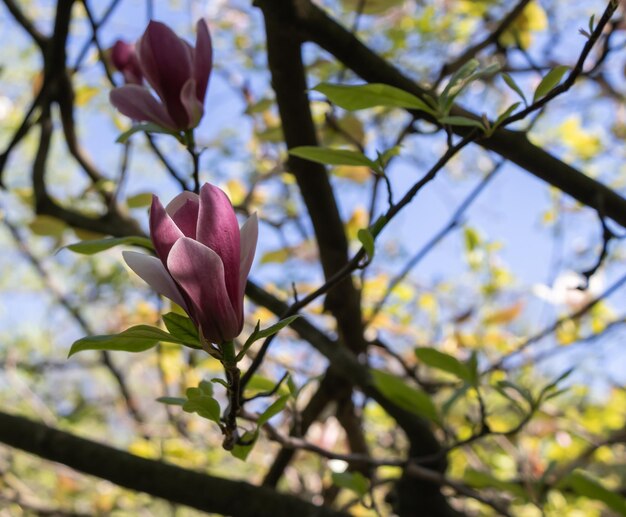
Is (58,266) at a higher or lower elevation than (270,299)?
higher

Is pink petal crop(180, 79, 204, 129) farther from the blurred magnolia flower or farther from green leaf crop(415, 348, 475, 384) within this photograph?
the blurred magnolia flower

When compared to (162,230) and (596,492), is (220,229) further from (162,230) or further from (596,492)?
(596,492)

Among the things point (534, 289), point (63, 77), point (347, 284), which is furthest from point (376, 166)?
point (534, 289)

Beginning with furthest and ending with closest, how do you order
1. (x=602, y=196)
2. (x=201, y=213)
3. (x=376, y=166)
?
(x=602, y=196), (x=376, y=166), (x=201, y=213)

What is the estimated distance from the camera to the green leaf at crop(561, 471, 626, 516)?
587 millimetres

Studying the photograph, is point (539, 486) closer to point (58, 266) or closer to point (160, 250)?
point (160, 250)

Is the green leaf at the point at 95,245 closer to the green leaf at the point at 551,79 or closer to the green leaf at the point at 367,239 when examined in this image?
the green leaf at the point at 367,239

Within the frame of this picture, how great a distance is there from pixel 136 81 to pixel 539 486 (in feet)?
1.68

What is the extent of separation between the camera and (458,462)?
166 centimetres

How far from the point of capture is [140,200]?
74 centimetres

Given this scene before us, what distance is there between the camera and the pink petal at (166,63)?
1.48ft

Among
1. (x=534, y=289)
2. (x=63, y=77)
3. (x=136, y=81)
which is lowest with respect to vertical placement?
(x=136, y=81)

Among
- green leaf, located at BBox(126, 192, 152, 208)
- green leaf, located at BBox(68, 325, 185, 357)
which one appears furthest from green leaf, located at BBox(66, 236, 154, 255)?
green leaf, located at BBox(126, 192, 152, 208)

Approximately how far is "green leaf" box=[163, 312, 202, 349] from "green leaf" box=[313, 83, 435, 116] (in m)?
0.17
